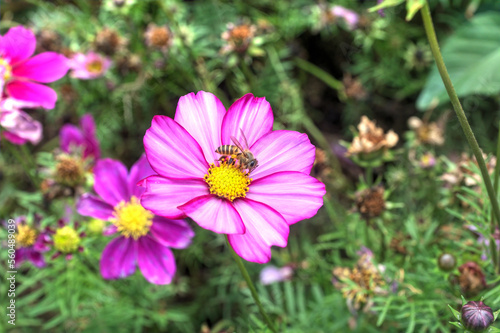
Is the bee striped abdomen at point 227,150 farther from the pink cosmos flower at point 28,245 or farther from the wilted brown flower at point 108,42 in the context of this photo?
the wilted brown flower at point 108,42

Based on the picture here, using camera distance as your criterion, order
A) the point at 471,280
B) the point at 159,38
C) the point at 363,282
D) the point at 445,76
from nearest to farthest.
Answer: the point at 445,76 → the point at 471,280 → the point at 363,282 → the point at 159,38

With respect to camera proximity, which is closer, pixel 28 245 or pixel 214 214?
pixel 214 214

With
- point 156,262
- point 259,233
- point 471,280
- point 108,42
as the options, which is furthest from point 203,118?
point 108,42

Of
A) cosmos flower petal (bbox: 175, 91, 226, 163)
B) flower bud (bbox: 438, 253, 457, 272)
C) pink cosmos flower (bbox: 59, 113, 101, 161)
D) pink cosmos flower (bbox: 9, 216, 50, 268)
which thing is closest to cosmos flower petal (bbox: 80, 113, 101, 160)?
pink cosmos flower (bbox: 59, 113, 101, 161)

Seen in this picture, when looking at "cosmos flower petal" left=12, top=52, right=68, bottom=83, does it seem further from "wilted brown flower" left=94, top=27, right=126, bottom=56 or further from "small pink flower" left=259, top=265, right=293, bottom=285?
"small pink flower" left=259, top=265, right=293, bottom=285

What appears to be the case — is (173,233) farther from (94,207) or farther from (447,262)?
(447,262)

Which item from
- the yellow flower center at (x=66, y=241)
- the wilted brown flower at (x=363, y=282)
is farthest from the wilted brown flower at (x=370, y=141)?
the yellow flower center at (x=66, y=241)

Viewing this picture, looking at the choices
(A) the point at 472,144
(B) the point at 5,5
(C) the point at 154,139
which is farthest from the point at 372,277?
(B) the point at 5,5

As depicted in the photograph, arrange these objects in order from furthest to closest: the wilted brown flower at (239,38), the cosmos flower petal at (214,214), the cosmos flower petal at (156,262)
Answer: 1. the wilted brown flower at (239,38)
2. the cosmos flower petal at (156,262)
3. the cosmos flower petal at (214,214)
